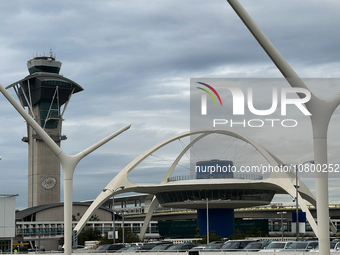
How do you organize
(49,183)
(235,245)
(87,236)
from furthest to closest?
(49,183)
(87,236)
(235,245)

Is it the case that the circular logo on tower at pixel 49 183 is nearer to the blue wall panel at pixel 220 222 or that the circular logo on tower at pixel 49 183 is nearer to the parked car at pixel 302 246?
the blue wall panel at pixel 220 222

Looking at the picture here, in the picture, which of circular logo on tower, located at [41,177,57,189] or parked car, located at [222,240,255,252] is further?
circular logo on tower, located at [41,177,57,189]

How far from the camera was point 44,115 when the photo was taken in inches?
6407

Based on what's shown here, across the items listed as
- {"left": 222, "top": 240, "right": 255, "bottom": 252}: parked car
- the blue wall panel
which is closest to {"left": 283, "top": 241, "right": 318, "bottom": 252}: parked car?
{"left": 222, "top": 240, "right": 255, "bottom": 252}: parked car

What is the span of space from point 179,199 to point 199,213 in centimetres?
877

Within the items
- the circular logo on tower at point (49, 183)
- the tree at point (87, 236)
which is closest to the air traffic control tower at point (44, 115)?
the circular logo on tower at point (49, 183)

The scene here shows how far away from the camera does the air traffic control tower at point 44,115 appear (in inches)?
6255

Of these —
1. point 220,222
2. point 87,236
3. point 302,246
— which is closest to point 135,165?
point 87,236

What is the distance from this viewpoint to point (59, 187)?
162000mm

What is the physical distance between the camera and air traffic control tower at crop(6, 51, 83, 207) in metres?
159

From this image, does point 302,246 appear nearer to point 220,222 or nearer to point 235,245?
point 235,245

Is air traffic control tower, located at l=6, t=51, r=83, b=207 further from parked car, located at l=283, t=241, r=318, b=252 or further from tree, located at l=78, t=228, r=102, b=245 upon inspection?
parked car, located at l=283, t=241, r=318, b=252

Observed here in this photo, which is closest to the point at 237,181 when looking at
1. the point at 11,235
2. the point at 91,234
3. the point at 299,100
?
the point at 91,234

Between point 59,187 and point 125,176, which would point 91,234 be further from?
point 59,187
